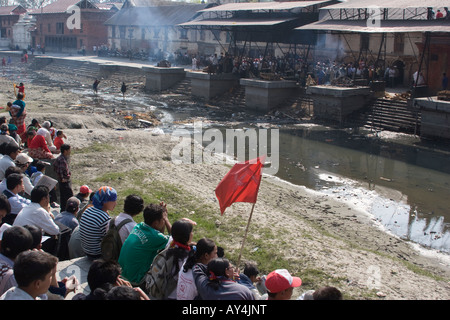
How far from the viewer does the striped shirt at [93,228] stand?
609 centimetres

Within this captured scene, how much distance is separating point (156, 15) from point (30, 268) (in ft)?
176

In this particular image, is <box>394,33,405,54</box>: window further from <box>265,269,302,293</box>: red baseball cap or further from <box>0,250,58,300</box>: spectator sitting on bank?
<box>0,250,58,300</box>: spectator sitting on bank

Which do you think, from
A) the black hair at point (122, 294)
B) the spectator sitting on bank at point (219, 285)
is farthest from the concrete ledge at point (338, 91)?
the black hair at point (122, 294)

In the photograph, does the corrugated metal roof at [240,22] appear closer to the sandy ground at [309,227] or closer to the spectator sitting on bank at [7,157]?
the sandy ground at [309,227]

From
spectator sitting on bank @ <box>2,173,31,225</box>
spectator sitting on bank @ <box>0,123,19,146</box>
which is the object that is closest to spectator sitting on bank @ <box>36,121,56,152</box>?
spectator sitting on bank @ <box>0,123,19,146</box>

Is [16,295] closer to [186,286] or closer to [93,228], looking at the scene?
[186,286]

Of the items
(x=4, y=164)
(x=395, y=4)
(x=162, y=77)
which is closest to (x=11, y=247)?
(x=4, y=164)

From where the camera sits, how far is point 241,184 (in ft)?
21.5

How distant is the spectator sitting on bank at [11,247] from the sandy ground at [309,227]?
4553mm

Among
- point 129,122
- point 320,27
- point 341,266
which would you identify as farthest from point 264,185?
point 320,27

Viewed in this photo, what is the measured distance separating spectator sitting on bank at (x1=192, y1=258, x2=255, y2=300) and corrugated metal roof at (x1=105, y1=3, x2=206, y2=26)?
4351 centimetres
